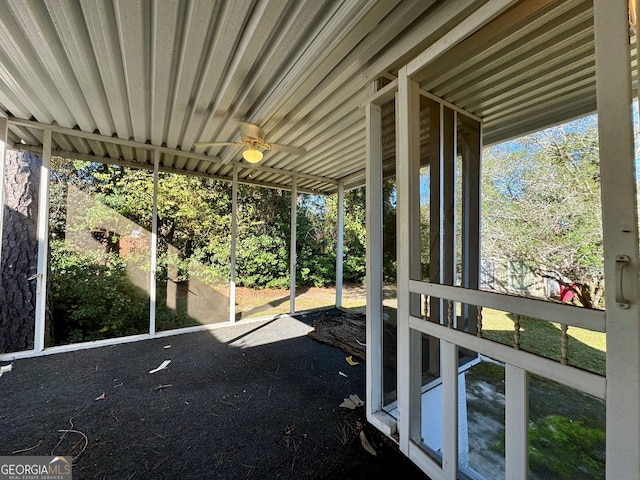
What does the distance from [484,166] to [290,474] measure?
9.61ft

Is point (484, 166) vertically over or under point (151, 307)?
over

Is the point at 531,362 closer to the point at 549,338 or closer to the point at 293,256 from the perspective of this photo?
the point at 549,338

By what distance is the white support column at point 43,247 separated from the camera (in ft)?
9.47

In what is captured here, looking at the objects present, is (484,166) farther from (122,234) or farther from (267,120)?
(122,234)

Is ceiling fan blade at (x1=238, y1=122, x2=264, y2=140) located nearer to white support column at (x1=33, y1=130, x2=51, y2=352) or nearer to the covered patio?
the covered patio

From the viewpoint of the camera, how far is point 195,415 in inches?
76.5

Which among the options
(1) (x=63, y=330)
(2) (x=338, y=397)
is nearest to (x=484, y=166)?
(2) (x=338, y=397)

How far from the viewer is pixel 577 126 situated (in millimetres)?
1499

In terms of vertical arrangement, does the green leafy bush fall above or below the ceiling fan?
below

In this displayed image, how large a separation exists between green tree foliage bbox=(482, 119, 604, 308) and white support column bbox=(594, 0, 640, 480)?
0.12 metres

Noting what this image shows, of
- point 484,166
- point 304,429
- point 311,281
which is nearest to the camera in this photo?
point 304,429

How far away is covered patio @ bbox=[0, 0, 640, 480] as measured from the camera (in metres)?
0.85

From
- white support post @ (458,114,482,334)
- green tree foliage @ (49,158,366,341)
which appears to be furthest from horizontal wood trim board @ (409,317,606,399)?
green tree foliage @ (49,158,366,341)

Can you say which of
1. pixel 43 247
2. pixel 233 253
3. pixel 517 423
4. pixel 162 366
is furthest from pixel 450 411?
pixel 43 247
